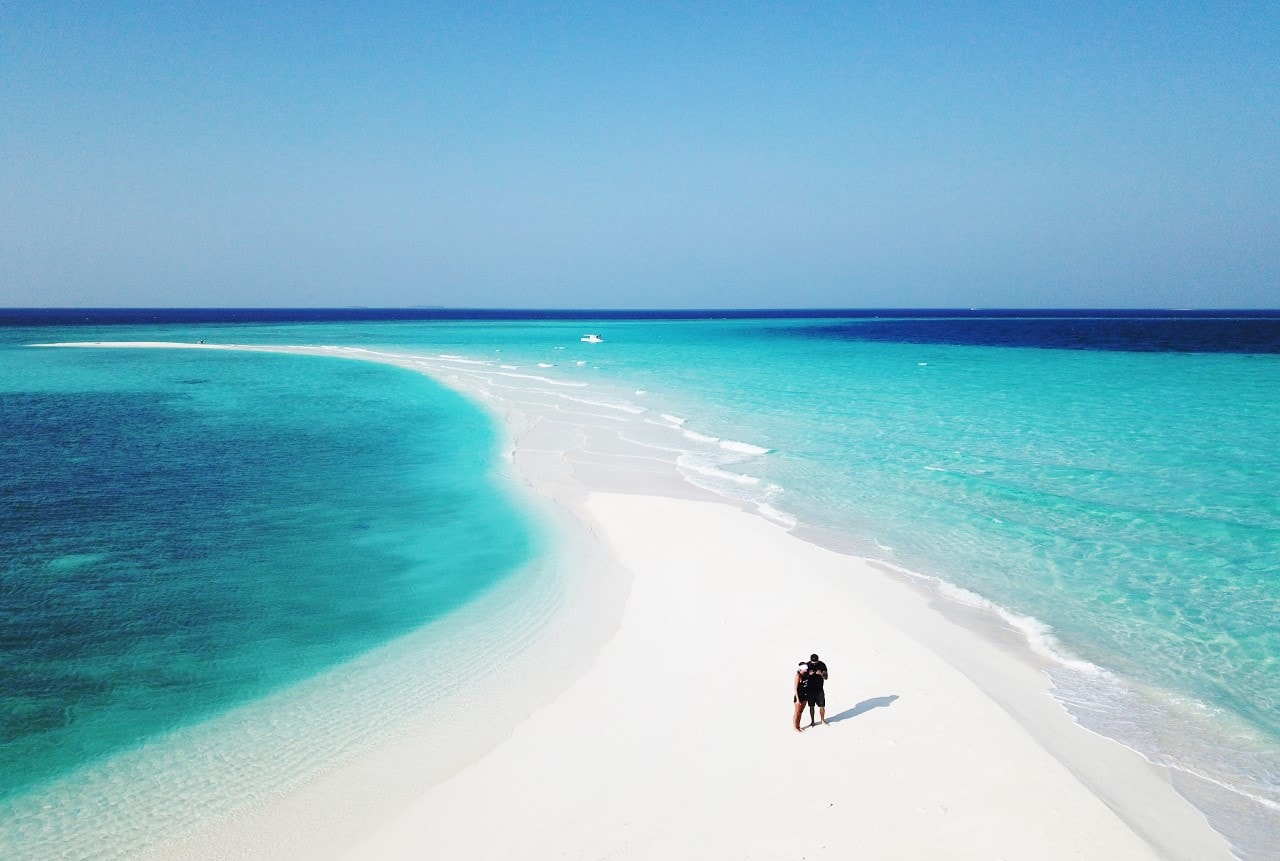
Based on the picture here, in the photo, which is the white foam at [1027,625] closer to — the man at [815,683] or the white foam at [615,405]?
the man at [815,683]

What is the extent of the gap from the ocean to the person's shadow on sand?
251cm

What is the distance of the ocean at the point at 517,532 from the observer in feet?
30.3

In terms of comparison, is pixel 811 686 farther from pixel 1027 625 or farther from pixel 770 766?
pixel 1027 625

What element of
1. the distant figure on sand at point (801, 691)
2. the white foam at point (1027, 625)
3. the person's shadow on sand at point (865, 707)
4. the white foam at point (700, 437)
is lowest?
the white foam at point (1027, 625)

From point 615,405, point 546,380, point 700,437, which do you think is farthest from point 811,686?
point 546,380

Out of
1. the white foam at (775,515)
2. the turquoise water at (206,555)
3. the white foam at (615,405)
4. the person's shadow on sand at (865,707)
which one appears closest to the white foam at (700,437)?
the white foam at (615,405)

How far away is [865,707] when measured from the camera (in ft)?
29.0

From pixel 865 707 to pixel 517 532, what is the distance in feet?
31.2

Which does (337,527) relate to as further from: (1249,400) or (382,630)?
(1249,400)

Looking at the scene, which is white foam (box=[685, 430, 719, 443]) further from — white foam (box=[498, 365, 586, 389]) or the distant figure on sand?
the distant figure on sand

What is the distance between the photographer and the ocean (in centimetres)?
924

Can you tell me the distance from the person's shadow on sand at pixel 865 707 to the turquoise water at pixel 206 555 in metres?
6.83

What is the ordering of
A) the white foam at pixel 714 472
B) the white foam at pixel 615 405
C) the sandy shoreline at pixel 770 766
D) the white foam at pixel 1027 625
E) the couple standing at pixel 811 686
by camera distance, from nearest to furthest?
1. the sandy shoreline at pixel 770 766
2. the couple standing at pixel 811 686
3. the white foam at pixel 1027 625
4. the white foam at pixel 714 472
5. the white foam at pixel 615 405

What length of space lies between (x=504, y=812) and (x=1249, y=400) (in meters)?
39.6
